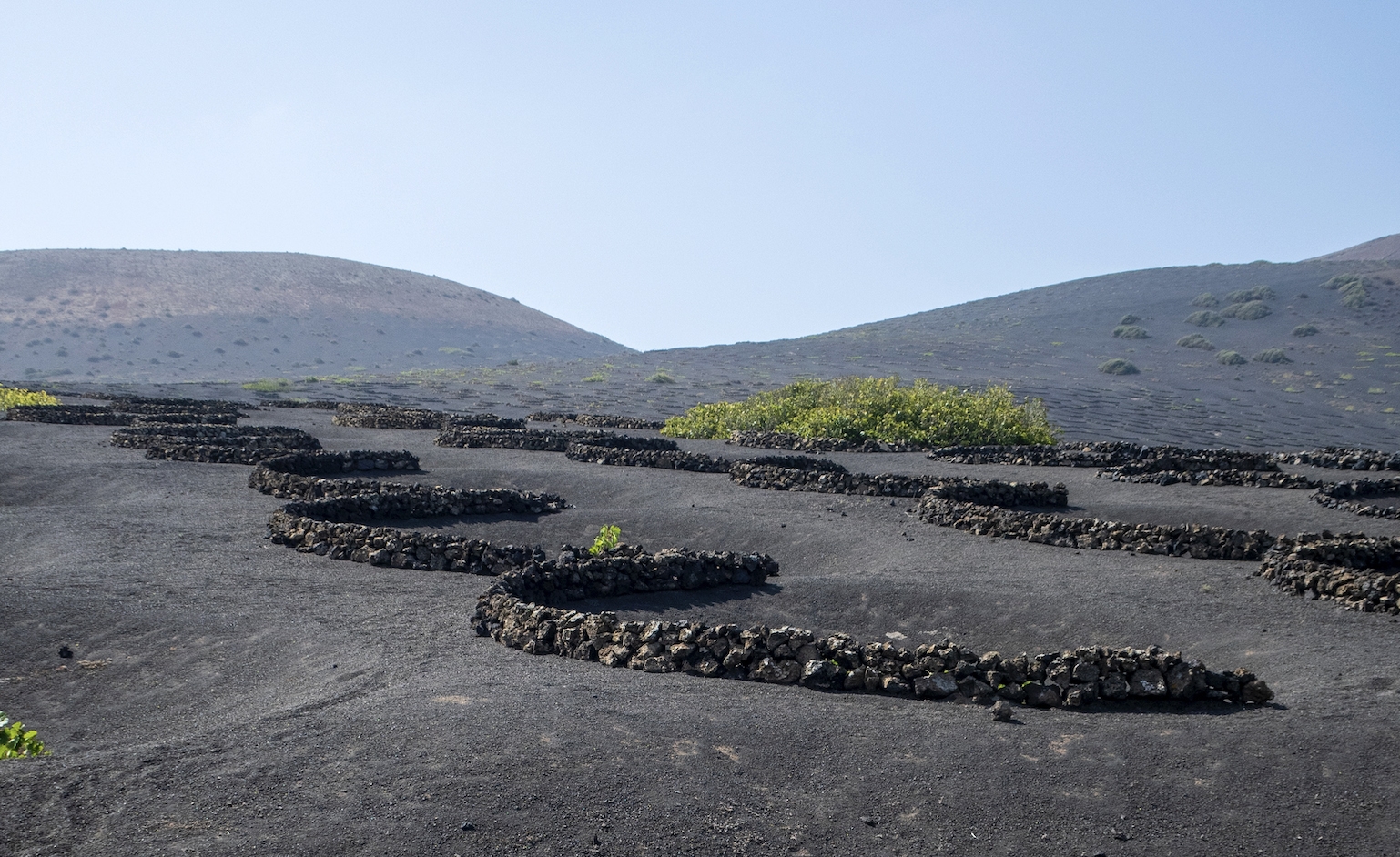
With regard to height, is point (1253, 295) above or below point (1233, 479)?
above

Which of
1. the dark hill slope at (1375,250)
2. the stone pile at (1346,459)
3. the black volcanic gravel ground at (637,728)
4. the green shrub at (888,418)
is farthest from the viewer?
the dark hill slope at (1375,250)

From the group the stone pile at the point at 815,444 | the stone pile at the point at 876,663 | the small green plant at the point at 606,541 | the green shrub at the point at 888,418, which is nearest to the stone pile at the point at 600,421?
the green shrub at the point at 888,418

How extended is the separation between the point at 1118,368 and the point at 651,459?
43440mm

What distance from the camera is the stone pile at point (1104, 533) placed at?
12180 millimetres

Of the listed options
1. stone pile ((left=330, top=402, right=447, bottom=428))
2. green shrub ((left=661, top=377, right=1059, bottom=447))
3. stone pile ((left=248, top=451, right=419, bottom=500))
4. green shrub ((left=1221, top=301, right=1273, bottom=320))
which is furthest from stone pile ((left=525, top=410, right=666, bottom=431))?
green shrub ((left=1221, top=301, right=1273, bottom=320))

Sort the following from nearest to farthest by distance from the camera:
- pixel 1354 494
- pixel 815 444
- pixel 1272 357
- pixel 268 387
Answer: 1. pixel 1354 494
2. pixel 815 444
3. pixel 268 387
4. pixel 1272 357

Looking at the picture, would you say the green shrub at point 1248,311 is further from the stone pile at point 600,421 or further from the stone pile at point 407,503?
the stone pile at point 407,503

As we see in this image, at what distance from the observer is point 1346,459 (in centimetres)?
2427

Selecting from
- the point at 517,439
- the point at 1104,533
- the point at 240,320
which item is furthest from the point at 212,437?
the point at 240,320

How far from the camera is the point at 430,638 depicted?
27.2 ft

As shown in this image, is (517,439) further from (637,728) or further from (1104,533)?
(637,728)

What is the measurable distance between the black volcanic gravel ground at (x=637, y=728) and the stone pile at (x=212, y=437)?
11.1m

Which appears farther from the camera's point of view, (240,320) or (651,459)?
(240,320)

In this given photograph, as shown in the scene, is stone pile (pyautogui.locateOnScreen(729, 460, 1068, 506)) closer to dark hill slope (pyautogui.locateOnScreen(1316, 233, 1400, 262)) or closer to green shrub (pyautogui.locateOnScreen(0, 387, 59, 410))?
green shrub (pyautogui.locateOnScreen(0, 387, 59, 410))
